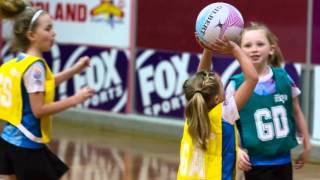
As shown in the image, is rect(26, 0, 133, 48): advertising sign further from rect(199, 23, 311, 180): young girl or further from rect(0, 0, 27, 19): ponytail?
rect(199, 23, 311, 180): young girl

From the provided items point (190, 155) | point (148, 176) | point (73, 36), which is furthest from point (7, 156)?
point (73, 36)

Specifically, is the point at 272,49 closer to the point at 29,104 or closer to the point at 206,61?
the point at 206,61

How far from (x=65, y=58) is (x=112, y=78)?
1.03 m

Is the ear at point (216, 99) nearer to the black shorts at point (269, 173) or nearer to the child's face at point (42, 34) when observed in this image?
the black shorts at point (269, 173)

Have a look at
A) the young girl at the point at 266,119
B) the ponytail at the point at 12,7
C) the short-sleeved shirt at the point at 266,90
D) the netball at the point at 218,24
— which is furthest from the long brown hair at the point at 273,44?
the ponytail at the point at 12,7

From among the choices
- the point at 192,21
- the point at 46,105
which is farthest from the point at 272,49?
the point at 192,21

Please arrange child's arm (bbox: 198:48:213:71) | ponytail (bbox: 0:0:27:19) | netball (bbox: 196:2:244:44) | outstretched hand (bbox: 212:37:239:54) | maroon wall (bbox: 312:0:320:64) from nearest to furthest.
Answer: outstretched hand (bbox: 212:37:239:54), netball (bbox: 196:2:244:44), child's arm (bbox: 198:48:213:71), ponytail (bbox: 0:0:27:19), maroon wall (bbox: 312:0:320:64)

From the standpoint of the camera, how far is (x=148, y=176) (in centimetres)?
907

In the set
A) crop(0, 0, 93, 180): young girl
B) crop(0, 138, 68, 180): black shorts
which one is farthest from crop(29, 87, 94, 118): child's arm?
crop(0, 138, 68, 180): black shorts

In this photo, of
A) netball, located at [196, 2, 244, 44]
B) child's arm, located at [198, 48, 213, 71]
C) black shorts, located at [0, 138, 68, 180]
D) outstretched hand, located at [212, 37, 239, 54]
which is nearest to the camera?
outstretched hand, located at [212, 37, 239, 54]

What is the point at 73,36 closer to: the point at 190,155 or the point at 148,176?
the point at 148,176

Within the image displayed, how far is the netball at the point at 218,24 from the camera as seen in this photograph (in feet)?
17.5

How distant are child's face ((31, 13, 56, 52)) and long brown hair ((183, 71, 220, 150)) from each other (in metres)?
1.37

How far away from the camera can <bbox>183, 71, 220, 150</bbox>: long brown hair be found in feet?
16.2
